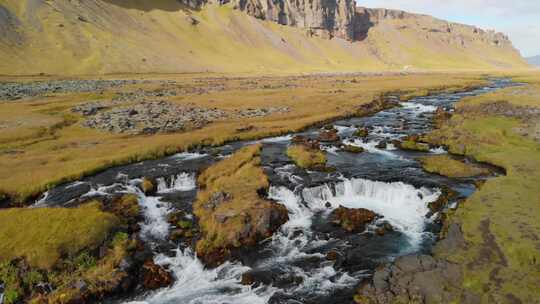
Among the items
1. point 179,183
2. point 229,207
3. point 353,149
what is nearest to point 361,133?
point 353,149

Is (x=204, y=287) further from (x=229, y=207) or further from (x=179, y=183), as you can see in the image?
(x=179, y=183)

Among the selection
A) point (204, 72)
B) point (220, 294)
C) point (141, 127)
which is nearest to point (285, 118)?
point (141, 127)

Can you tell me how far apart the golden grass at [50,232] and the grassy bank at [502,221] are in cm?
1991

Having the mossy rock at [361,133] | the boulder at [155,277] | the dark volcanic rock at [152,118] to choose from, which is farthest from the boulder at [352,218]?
the dark volcanic rock at [152,118]

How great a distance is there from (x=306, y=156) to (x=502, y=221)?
61.0ft

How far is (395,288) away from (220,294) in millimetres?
8319

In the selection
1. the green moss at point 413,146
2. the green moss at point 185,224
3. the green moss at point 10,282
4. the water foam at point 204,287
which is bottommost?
the water foam at point 204,287

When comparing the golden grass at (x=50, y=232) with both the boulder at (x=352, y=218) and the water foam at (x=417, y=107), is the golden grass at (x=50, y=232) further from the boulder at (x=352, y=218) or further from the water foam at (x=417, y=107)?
the water foam at (x=417, y=107)

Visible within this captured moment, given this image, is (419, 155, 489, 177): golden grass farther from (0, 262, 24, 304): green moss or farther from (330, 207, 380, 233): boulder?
(0, 262, 24, 304): green moss

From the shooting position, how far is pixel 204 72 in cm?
17338

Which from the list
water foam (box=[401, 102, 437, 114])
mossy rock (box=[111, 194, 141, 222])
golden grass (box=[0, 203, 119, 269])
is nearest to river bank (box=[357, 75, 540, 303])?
golden grass (box=[0, 203, 119, 269])

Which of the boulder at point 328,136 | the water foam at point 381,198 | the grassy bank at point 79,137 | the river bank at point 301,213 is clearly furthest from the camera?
the boulder at point 328,136

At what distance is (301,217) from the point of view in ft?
82.7

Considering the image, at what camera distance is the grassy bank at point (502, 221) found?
1530 centimetres
